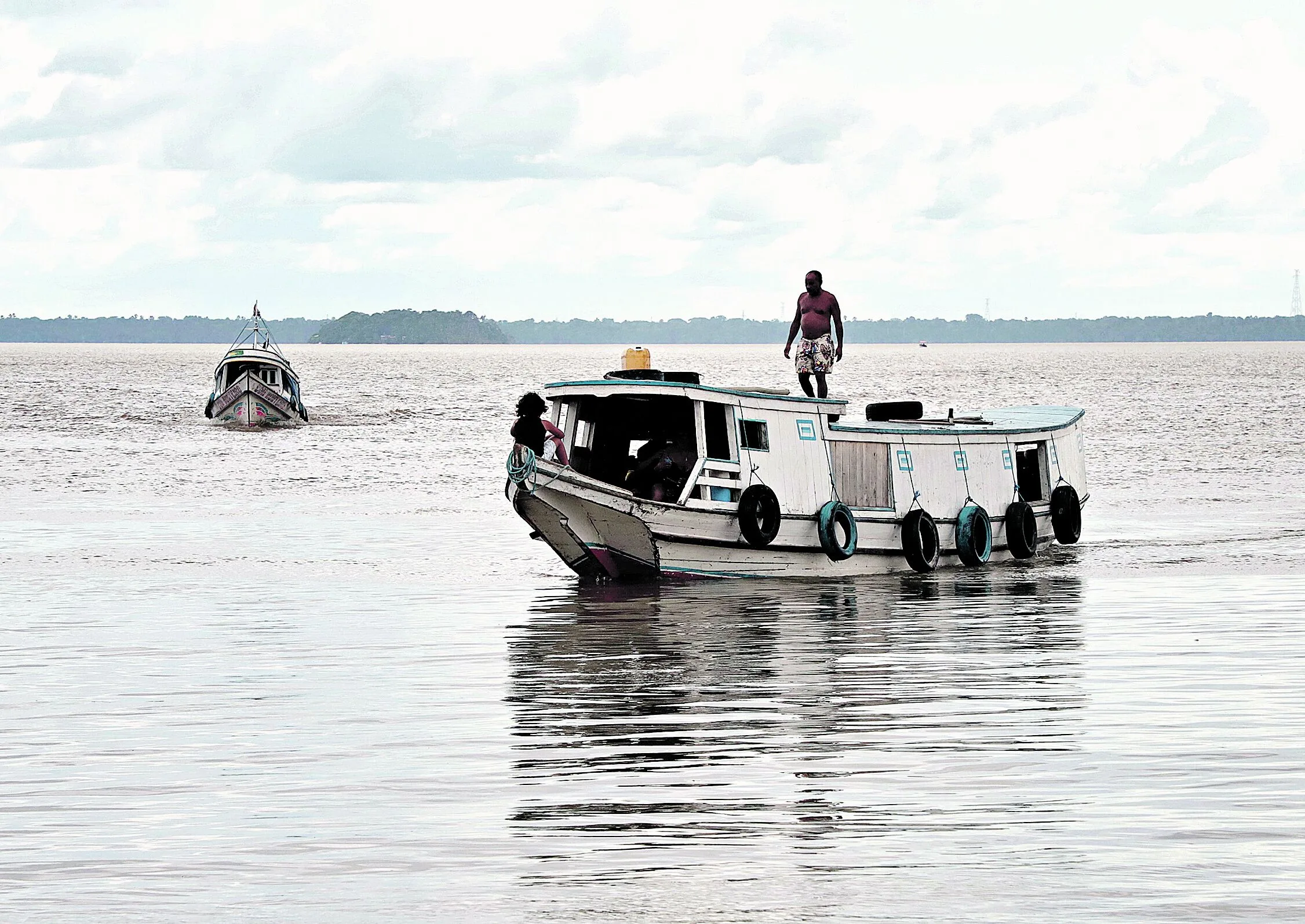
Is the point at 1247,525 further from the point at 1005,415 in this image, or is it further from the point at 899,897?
the point at 899,897

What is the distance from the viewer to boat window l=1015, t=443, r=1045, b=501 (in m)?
25.7

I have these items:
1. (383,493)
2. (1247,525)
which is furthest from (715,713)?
Answer: (383,493)

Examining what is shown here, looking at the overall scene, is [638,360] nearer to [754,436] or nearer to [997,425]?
[754,436]

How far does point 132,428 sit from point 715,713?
57587mm

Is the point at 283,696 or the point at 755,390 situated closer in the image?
the point at 283,696

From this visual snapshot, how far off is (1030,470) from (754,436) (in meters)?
6.32

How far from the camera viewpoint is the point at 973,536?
2380 centimetres

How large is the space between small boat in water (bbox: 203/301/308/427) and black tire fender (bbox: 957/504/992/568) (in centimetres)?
4723

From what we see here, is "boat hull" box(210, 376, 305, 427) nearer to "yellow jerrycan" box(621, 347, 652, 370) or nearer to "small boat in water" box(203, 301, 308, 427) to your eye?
"small boat in water" box(203, 301, 308, 427)

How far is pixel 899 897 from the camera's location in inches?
297

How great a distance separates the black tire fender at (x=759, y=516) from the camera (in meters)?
21.3

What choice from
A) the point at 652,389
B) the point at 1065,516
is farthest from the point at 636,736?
the point at 1065,516

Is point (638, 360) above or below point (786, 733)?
above

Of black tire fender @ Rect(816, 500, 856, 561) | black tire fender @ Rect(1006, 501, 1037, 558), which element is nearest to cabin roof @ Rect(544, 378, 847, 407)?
black tire fender @ Rect(816, 500, 856, 561)
